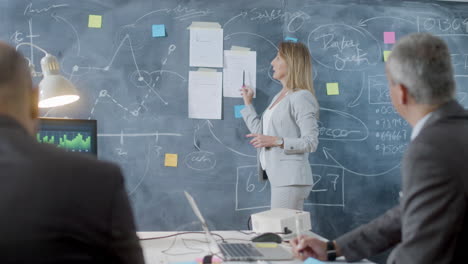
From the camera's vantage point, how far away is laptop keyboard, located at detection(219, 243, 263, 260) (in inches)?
62.1

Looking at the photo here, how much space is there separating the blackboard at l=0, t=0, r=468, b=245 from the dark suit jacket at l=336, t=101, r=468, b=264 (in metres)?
2.36

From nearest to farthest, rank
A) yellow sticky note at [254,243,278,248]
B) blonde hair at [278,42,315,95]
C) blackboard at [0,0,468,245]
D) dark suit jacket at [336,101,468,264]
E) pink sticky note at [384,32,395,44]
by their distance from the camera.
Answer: dark suit jacket at [336,101,468,264]
yellow sticky note at [254,243,278,248]
blonde hair at [278,42,315,95]
blackboard at [0,0,468,245]
pink sticky note at [384,32,395,44]

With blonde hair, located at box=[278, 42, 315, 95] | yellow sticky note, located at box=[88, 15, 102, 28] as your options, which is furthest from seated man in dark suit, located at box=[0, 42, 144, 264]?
yellow sticky note, located at box=[88, 15, 102, 28]

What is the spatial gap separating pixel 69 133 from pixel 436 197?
144 centimetres

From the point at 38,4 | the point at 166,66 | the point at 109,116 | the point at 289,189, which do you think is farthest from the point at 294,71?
the point at 38,4

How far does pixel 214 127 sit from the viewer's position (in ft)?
11.4

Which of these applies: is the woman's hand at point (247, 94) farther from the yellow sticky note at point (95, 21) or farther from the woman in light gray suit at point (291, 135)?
the yellow sticky note at point (95, 21)

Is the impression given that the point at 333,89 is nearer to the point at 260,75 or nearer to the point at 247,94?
the point at 260,75

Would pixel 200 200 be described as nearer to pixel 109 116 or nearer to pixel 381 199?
pixel 109 116

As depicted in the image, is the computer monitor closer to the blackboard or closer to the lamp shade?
the lamp shade

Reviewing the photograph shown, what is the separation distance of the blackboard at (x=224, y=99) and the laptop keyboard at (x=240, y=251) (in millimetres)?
1727

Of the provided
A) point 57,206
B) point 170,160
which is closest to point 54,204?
point 57,206

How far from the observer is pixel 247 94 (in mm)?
3434

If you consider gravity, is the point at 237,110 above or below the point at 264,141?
above
